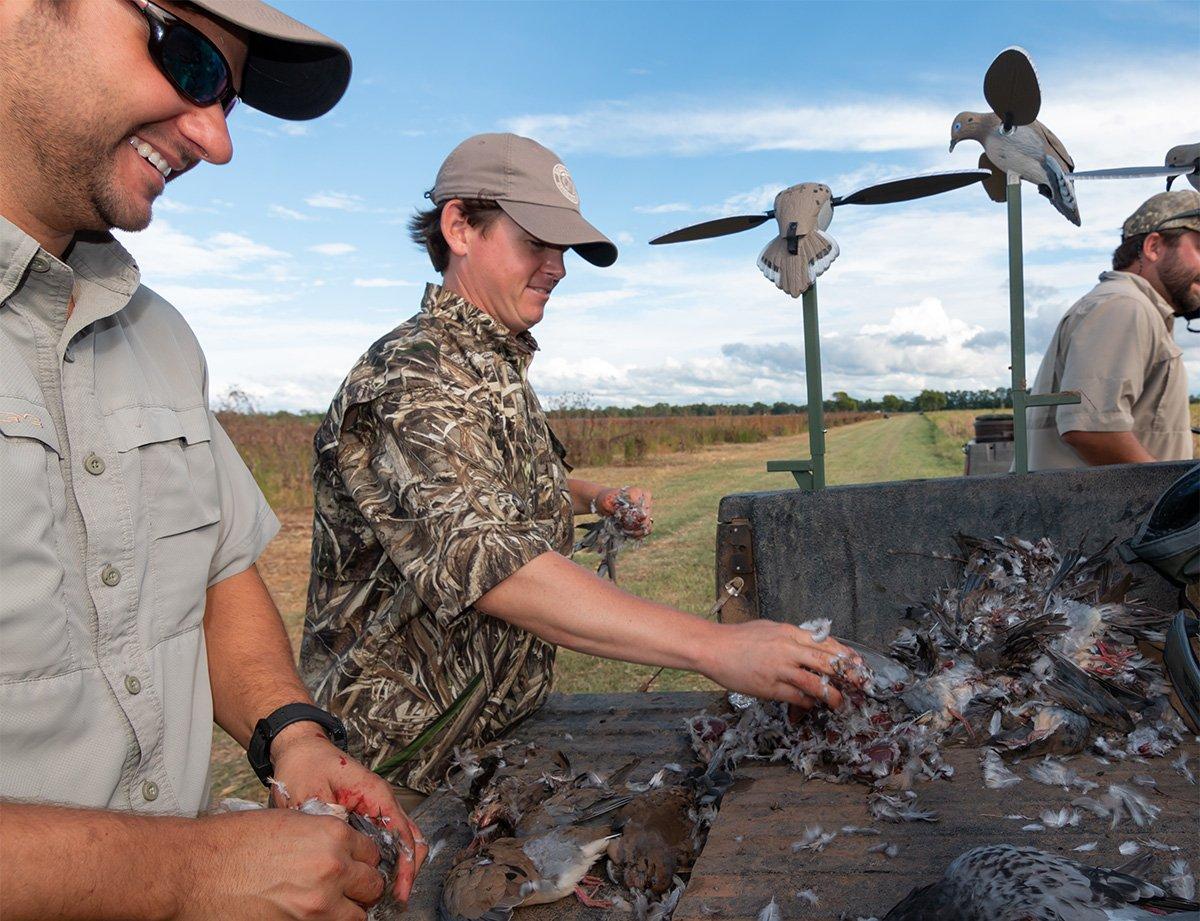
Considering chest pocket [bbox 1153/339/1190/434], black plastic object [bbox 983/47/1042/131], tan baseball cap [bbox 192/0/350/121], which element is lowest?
chest pocket [bbox 1153/339/1190/434]

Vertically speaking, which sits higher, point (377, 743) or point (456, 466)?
point (456, 466)

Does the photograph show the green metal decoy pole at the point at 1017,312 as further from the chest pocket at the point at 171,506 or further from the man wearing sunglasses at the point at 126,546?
the chest pocket at the point at 171,506

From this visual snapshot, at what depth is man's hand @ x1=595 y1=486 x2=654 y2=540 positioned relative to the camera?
3285 millimetres

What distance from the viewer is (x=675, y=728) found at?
2.82m

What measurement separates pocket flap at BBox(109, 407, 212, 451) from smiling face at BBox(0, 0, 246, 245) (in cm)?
37

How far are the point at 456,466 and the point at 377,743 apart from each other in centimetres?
88

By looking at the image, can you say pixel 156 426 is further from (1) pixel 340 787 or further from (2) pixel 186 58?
(1) pixel 340 787

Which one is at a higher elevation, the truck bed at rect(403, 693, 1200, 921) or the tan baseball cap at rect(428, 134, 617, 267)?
the tan baseball cap at rect(428, 134, 617, 267)

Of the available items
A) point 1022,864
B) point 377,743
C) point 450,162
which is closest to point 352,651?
point 377,743

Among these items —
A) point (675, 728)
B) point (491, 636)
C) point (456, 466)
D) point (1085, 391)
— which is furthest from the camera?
point (1085, 391)

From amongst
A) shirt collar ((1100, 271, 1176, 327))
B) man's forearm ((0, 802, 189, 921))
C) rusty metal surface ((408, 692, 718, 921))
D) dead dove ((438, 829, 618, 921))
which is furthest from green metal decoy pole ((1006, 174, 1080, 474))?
man's forearm ((0, 802, 189, 921))

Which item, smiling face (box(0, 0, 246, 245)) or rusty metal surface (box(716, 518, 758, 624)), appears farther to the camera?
rusty metal surface (box(716, 518, 758, 624))

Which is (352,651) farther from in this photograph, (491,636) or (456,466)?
(456,466)

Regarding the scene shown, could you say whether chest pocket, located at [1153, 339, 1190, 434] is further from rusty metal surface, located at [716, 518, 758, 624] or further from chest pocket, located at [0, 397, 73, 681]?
chest pocket, located at [0, 397, 73, 681]
